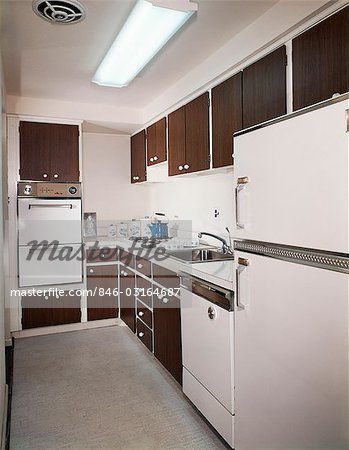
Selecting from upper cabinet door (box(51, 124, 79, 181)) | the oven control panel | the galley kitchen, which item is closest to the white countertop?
the galley kitchen

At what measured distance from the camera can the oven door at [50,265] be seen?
3.78 m

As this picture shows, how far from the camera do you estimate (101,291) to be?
4.10m

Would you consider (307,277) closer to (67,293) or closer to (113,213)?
(67,293)

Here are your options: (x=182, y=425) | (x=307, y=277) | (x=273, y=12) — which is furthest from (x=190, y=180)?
(x=307, y=277)

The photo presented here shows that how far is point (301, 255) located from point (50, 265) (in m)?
3.14

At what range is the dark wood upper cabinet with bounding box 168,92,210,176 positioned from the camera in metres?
2.78

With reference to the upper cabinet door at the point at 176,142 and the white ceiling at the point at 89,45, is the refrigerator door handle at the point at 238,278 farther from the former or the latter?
the upper cabinet door at the point at 176,142

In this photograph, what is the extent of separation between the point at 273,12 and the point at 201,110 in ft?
2.95

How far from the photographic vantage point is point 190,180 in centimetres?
364

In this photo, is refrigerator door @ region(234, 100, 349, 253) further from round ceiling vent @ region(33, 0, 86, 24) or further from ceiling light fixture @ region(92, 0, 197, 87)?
round ceiling vent @ region(33, 0, 86, 24)

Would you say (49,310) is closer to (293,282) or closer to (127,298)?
(127,298)

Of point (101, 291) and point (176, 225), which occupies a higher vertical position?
point (176, 225)

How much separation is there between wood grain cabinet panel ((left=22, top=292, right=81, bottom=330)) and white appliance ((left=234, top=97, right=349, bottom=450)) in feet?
8.62

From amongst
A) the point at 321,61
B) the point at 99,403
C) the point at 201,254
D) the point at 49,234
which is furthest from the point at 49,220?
the point at 321,61
